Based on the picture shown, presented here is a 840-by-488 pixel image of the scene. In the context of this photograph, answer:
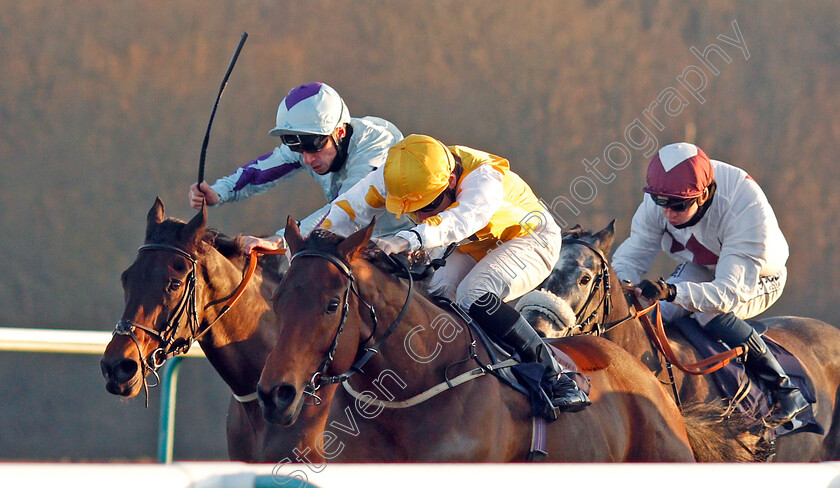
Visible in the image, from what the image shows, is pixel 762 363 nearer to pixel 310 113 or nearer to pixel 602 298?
pixel 602 298

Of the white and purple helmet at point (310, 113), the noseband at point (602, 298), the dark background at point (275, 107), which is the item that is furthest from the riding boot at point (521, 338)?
the dark background at point (275, 107)

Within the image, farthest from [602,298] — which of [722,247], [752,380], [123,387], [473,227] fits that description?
[123,387]

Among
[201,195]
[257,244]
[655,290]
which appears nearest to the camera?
[257,244]

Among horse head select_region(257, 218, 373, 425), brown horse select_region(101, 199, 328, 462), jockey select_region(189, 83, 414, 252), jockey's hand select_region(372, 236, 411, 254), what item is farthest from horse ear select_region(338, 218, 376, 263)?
jockey select_region(189, 83, 414, 252)

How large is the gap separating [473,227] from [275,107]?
328 cm

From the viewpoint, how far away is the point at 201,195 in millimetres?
3918


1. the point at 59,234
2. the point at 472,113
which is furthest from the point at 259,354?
the point at 472,113

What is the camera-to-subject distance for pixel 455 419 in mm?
2607

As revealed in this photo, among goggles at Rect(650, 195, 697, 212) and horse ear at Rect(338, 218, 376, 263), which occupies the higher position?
horse ear at Rect(338, 218, 376, 263)

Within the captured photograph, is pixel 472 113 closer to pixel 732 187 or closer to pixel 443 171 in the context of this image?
pixel 732 187

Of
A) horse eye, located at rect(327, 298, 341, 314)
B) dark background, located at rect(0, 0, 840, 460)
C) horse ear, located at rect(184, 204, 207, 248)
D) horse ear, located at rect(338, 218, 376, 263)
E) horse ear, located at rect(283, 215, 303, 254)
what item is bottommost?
dark background, located at rect(0, 0, 840, 460)

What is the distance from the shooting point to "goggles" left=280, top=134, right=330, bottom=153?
374 cm

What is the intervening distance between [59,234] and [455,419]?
11.7ft

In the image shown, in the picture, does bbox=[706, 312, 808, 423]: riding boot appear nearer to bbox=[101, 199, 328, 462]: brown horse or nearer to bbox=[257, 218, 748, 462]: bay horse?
bbox=[257, 218, 748, 462]: bay horse
